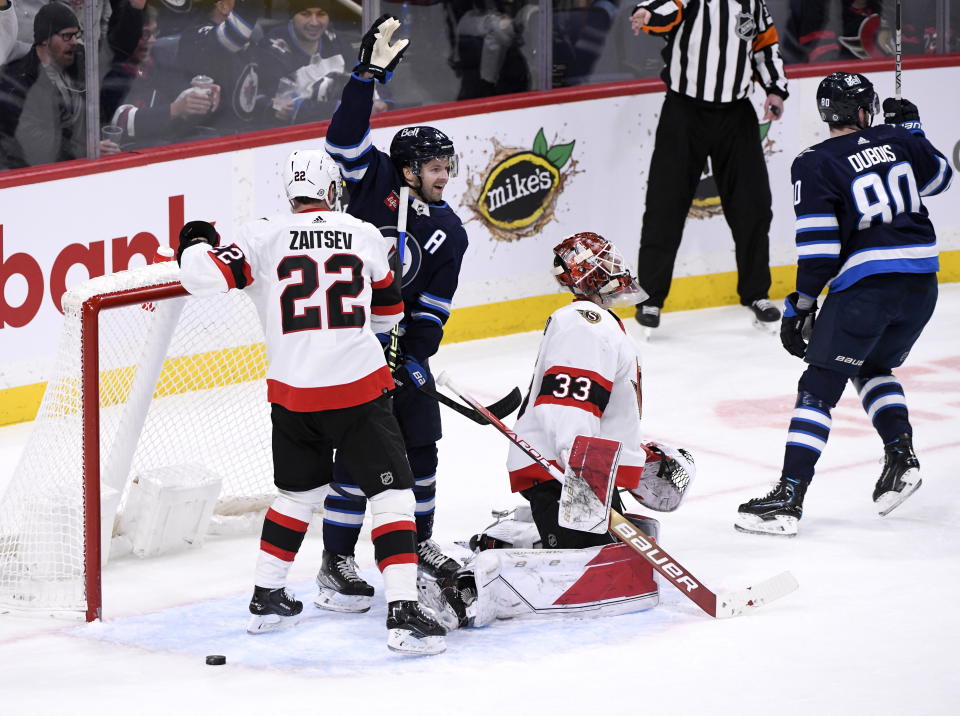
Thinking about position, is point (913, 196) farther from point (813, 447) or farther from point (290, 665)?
point (290, 665)

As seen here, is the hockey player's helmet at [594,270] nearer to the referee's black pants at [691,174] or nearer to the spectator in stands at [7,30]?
the spectator in stands at [7,30]

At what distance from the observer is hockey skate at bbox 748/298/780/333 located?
713 cm

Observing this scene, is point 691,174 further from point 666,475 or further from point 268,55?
point 666,475

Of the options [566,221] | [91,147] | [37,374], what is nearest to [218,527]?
[37,374]

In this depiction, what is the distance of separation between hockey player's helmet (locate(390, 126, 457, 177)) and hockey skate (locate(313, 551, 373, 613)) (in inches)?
37.3

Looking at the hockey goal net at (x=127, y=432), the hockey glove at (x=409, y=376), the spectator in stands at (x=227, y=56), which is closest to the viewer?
the hockey goal net at (x=127, y=432)

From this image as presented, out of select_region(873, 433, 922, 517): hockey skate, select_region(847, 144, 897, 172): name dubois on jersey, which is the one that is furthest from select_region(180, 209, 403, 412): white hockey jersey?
select_region(873, 433, 922, 517): hockey skate

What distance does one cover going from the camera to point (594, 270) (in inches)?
154

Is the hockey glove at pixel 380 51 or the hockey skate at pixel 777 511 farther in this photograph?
the hockey skate at pixel 777 511

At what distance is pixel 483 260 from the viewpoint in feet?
22.7

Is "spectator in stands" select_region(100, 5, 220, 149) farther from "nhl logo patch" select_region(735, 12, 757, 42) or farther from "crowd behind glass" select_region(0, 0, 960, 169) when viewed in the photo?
"nhl logo patch" select_region(735, 12, 757, 42)

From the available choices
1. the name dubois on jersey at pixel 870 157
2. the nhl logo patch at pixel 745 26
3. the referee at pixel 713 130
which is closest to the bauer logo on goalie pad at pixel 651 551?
the name dubois on jersey at pixel 870 157

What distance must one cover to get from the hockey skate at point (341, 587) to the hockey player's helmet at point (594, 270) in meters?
0.85

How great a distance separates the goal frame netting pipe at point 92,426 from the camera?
3.84 meters
